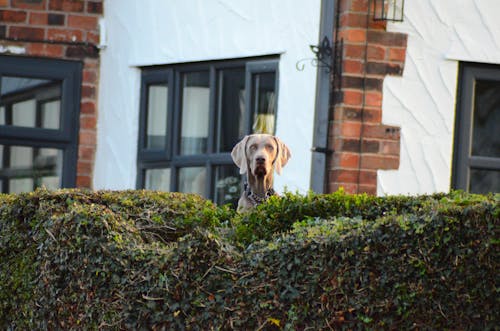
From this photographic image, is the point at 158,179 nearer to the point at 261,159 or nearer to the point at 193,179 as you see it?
the point at 193,179

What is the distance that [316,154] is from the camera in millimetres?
8516

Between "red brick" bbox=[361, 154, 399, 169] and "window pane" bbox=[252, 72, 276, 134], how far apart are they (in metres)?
0.93

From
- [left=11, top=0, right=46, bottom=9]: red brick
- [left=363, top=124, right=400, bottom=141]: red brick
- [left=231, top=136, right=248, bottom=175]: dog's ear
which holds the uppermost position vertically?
[left=11, top=0, right=46, bottom=9]: red brick

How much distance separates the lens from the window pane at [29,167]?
10422mm

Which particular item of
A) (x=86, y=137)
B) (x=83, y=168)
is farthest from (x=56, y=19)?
(x=83, y=168)

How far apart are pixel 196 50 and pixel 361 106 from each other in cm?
183

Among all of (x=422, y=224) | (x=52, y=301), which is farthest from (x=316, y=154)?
(x=422, y=224)

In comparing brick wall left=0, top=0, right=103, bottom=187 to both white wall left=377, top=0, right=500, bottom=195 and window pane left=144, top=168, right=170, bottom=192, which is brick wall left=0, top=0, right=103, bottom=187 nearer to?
window pane left=144, top=168, right=170, bottom=192

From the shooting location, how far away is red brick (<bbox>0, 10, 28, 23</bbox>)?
33.6ft

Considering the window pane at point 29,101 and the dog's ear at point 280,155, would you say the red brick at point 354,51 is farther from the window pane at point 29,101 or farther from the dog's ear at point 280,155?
the window pane at point 29,101

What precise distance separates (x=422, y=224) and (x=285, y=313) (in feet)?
2.04

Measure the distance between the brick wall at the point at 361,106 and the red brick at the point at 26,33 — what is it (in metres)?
3.04

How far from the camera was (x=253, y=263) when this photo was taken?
176 inches

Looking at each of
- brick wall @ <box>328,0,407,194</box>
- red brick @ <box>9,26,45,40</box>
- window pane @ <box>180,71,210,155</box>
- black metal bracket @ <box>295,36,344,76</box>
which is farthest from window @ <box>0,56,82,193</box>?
brick wall @ <box>328,0,407,194</box>
